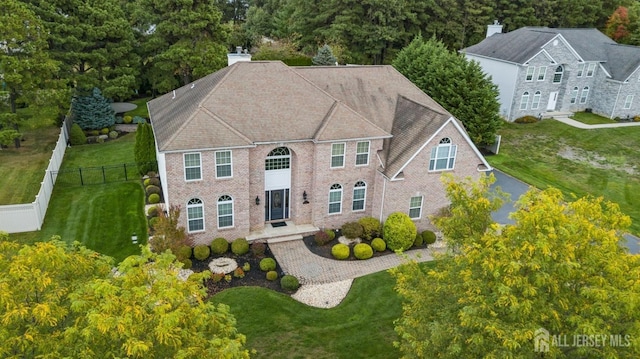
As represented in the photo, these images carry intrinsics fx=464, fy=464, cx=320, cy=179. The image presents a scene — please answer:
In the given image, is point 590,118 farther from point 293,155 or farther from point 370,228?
point 293,155

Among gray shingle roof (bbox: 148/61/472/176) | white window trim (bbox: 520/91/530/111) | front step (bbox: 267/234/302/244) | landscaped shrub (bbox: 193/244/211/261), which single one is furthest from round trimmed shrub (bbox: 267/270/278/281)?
white window trim (bbox: 520/91/530/111)

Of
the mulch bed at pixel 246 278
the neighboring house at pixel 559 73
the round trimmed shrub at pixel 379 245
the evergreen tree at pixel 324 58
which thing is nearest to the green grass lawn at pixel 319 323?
the mulch bed at pixel 246 278

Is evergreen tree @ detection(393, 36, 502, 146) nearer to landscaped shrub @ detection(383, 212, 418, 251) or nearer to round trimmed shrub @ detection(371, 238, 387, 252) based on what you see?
landscaped shrub @ detection(383, 212, 418, 251)

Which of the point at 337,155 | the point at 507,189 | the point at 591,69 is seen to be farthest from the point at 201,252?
the point at 591,69

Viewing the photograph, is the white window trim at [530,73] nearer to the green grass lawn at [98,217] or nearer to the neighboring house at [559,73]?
the neighboring house at [559,73]

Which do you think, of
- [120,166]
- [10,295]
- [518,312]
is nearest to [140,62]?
[120,166]

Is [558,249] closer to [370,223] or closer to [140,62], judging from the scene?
[370,223]
